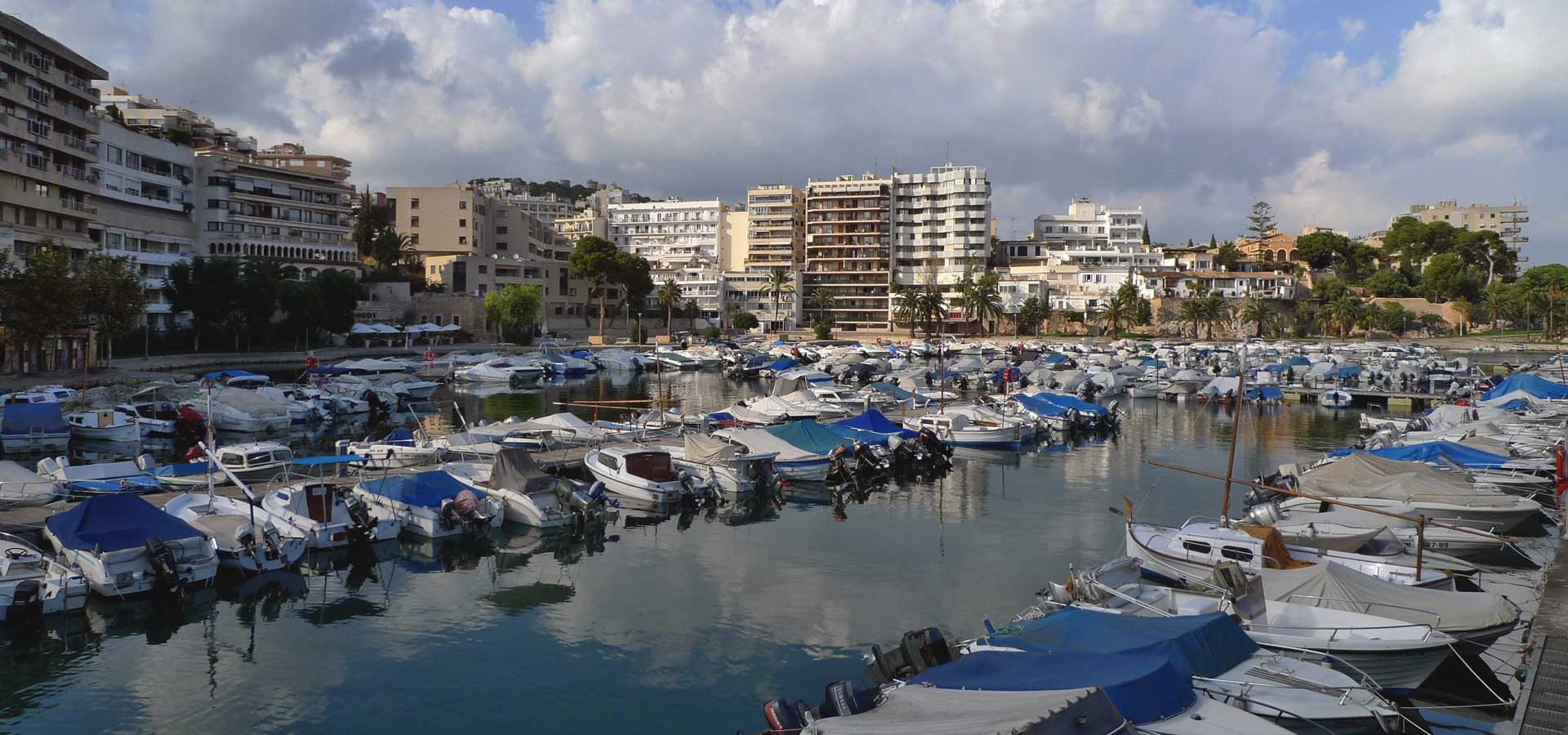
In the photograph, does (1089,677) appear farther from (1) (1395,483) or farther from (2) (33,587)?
(1) (1395,483)

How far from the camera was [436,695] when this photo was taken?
744 inches

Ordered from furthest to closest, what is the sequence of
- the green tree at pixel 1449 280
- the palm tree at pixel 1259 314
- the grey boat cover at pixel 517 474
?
the green tree at pixel 1449 280 → the palm tree at pixel 1259 314 → the grey boat cover at pixel 517 474

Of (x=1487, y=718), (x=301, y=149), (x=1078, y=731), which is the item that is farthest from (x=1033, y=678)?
(x=301, y=149)

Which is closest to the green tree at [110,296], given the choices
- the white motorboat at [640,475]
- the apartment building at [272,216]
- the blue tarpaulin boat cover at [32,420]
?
the blue tarpaulin boat cover at [32,420]

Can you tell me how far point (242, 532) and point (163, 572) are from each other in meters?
2.76

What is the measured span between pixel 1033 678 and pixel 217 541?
20.9 m

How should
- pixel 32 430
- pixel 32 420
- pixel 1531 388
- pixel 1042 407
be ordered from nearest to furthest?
pixel 32 430
pixel 32 420
pixel 1042 407
pixel 1531 388

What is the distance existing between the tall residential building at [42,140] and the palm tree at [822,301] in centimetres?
9132

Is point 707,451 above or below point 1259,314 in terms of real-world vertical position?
below

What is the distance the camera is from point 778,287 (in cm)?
14388

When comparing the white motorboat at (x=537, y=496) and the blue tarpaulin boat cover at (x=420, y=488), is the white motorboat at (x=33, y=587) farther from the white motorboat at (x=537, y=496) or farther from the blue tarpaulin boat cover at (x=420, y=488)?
the white motorboat at (x=537, y=496)

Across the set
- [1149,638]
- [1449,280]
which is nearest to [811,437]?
[1149,638]

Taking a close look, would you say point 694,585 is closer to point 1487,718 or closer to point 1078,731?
point 1078,731

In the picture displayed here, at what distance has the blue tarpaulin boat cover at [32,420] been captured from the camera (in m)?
45.1
